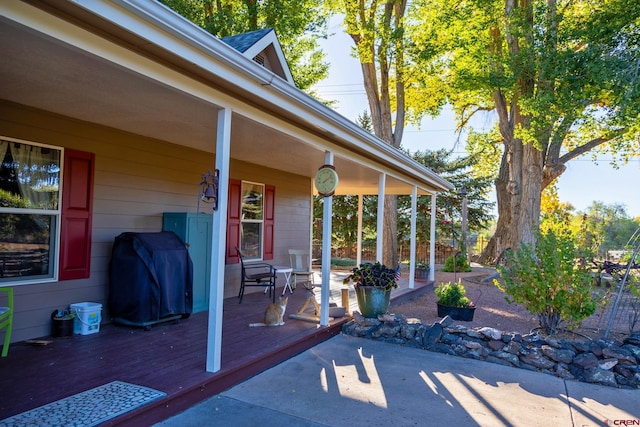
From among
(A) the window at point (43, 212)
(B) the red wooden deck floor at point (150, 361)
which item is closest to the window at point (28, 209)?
(A) the window at point (43, 212)

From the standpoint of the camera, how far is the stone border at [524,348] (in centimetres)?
376

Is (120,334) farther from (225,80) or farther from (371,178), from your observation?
(371,178)

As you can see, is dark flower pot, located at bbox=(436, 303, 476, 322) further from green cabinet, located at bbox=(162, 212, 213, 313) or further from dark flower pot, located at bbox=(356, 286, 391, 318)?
green cabinet, located at bbox=(162, 212, 213, 313)

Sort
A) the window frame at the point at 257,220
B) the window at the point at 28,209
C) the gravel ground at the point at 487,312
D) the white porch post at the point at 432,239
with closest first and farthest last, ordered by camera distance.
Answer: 1. the window at the point at 28,209
2. the gravel ground at the point at 487,312
3. the window frame at the point at 257,220
4. the white porch post at the point at 432,239

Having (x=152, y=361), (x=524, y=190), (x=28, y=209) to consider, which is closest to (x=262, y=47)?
(x=28, y=209)

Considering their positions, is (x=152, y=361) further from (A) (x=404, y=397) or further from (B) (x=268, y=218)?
(B) (x=268, y=218)

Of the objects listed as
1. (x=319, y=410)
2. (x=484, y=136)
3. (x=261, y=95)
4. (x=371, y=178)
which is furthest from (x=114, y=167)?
(x=484, y=136)

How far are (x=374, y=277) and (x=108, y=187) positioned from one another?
3.27m

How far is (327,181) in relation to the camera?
455 centimetres

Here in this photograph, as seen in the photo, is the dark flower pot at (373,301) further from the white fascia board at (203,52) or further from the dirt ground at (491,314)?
the white fascia board at (203,52)

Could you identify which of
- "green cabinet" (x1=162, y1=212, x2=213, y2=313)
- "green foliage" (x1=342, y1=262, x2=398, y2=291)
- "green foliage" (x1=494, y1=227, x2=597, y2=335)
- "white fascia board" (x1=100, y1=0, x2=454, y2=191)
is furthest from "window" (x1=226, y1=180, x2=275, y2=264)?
"green foliage" (x1=494, y1=227, x2=597, y2=335)

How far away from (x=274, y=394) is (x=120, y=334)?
186 centimetres

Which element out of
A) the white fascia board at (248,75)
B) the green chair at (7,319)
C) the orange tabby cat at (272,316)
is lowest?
the orange tabby cat at (272,316)

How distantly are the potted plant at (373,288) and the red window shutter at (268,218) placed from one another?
224 cm
